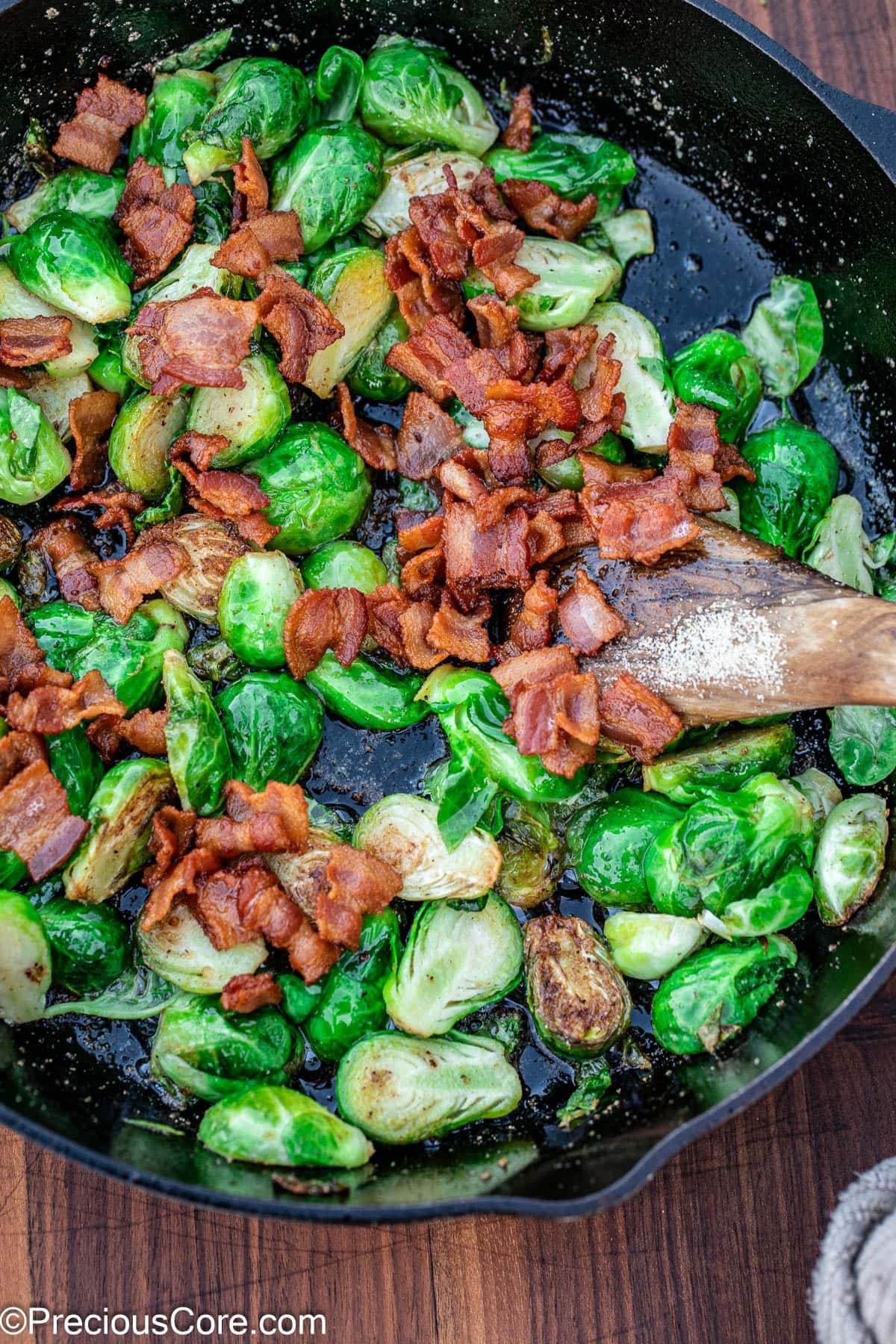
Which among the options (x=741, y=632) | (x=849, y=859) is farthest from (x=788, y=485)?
(x=849, y=859)

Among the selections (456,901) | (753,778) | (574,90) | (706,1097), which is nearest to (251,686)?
(456,901)

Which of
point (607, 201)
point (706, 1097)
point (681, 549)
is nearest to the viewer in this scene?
point (706, 1097)

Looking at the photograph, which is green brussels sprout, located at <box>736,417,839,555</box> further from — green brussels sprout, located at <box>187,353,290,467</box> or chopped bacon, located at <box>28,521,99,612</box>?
chopped bacon, located at <box>28,521,99,612</box>

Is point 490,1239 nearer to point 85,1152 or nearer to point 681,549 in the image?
point 85,1152

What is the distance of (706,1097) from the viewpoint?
8.13 feet

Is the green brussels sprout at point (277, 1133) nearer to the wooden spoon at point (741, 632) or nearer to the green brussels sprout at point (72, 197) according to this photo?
the wooden spoon at point (741, 632)

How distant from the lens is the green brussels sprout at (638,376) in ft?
9.77

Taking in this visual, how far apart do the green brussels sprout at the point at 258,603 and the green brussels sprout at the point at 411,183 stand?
1107 millimetres

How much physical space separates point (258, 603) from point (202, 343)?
2.36ft

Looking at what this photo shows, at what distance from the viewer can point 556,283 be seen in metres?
2.96

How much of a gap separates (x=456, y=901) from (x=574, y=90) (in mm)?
2518

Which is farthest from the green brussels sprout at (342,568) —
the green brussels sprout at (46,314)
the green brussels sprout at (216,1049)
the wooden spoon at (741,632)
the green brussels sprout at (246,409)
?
the green brussels sprout at (216,1049)

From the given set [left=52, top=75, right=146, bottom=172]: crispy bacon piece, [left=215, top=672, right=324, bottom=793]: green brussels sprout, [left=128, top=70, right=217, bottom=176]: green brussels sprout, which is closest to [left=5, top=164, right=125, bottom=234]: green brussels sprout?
[left=52, top=75, right=146, bottom=172]: crispy bacon piece

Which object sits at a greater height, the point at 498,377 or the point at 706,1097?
the point at 498,377
